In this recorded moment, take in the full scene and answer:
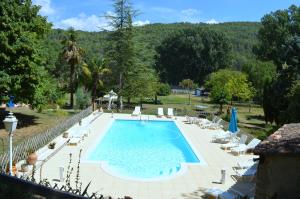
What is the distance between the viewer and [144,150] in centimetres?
2375


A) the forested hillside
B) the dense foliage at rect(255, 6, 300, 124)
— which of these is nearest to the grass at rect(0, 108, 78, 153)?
the dense foliage at rect(255, 6, 300, 124)

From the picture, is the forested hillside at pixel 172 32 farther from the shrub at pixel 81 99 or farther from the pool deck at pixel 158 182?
the pool deck at pixel 158 182

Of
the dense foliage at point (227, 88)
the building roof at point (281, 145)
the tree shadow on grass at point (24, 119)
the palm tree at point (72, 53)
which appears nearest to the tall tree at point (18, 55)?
the tree shadow on grass at point (24, 119)

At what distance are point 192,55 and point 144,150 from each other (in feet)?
210

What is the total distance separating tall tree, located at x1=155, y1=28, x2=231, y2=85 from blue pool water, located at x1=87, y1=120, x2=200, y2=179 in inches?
2072

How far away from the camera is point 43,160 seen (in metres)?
17.2

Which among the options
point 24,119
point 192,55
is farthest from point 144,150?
point 192,55

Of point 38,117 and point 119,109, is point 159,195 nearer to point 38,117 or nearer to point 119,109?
point 38,117

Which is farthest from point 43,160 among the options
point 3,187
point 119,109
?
point 119,109

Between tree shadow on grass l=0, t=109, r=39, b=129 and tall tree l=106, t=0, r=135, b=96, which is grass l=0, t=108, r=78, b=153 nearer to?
tree shadow on grass l=0, t=109, r=39, b=129

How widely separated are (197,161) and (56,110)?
738 inches

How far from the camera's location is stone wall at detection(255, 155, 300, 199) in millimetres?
9430

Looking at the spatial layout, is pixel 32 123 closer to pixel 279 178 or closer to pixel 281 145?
pixel 279 178

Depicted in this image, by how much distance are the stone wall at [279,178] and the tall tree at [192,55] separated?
7460 cm
